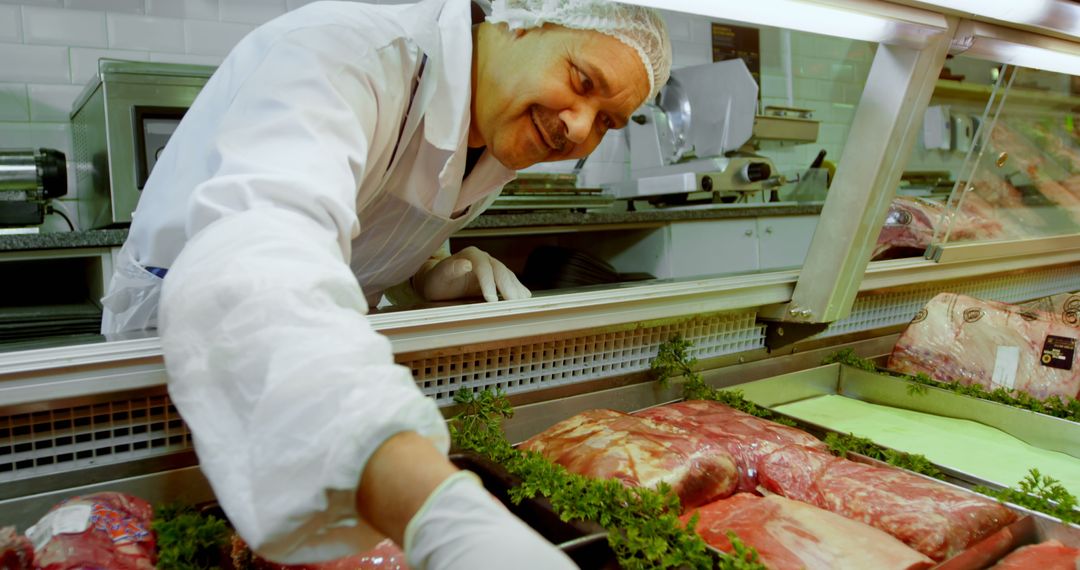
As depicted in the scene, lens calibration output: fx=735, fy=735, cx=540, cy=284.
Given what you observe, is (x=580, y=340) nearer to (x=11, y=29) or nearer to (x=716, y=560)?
(x=716, y=560)

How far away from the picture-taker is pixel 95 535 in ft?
3.27

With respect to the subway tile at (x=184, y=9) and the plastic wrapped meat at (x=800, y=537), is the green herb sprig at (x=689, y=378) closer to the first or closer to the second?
the plastic wrapped meat at (x=800, y=537)

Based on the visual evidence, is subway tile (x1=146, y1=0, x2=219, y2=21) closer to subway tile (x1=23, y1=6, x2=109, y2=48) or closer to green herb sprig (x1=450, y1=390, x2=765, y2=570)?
subway tile (x1=23, y1=6, x2=109, y2=48)

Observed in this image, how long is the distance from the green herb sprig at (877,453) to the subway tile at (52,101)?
12.6 feet

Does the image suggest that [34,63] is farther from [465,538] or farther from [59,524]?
[465,538]

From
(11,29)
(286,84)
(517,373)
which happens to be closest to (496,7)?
(286,84)

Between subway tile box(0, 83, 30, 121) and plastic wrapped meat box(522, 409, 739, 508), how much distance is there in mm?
3449

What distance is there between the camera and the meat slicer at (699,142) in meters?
4.38

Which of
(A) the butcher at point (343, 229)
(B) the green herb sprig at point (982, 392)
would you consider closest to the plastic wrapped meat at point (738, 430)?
(A) the butcher at point (343, 229)

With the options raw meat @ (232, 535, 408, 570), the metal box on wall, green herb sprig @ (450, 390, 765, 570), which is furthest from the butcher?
the metal box on wall

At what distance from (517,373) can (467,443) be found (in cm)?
21

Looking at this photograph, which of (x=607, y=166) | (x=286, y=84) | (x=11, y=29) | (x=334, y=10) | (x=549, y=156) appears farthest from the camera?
(x=607, y=166)

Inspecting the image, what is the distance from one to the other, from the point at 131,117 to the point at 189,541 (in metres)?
2.70

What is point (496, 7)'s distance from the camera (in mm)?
1605
